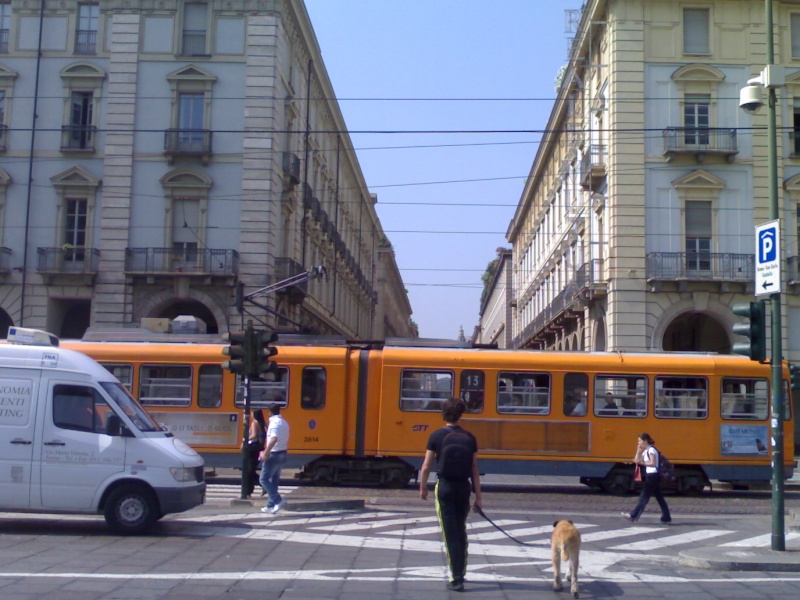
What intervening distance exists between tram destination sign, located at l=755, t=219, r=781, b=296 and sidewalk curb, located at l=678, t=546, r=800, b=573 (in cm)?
320

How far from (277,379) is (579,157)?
906 inches

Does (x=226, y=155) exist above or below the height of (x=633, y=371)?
above

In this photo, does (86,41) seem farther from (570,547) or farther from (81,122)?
(570,547)

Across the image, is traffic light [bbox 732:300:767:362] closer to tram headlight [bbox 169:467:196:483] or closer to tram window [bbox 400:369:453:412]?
tram headlight [bbox 169:467:196:483]

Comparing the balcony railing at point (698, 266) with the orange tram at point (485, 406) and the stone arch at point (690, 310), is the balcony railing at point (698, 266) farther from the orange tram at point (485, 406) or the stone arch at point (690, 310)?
the orange tram at point (485, 406)

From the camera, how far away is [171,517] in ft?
45.9

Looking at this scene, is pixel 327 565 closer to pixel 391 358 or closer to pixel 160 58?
pixel 391 358

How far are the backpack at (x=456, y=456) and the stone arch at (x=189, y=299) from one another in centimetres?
2474

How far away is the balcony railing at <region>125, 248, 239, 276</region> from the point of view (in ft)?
108

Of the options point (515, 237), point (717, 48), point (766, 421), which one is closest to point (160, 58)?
point (717, 48)

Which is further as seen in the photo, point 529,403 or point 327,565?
point 529,403

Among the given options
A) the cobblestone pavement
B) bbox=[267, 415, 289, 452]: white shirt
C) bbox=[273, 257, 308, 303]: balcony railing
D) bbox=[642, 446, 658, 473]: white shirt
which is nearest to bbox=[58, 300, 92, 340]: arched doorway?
bbox=[273, 257, 308, 303]: balcony railing

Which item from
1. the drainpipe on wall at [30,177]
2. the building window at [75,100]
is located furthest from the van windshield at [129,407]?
the building window at [75,100]

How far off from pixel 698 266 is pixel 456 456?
25639 mm
